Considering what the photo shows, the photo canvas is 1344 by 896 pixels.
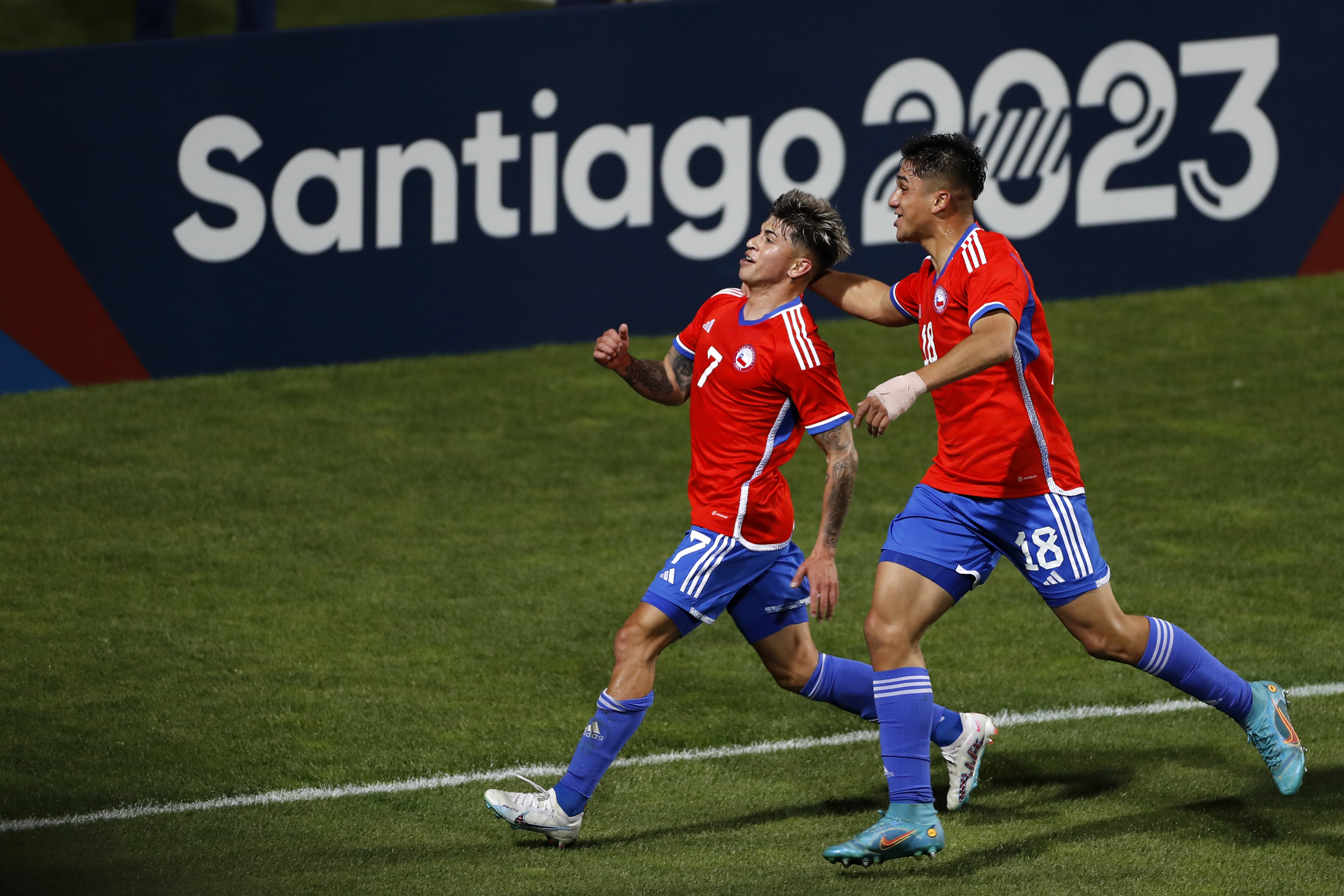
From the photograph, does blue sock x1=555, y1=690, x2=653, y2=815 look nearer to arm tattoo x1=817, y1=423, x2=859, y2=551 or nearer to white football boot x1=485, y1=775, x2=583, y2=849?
white football boot x1=485, y1=775, x2=583, y2=849

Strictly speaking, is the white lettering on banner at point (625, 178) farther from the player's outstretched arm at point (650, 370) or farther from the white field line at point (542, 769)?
the player's outstretched arm at point (650, 370)

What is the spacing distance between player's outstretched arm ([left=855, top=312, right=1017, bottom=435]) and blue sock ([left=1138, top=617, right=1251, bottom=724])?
117 centimetres

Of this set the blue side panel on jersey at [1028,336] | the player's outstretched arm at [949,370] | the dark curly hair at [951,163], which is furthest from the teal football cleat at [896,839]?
the dark curly hair at [951,163]

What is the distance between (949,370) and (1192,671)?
1530 mm

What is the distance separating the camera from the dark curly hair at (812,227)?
240 inches

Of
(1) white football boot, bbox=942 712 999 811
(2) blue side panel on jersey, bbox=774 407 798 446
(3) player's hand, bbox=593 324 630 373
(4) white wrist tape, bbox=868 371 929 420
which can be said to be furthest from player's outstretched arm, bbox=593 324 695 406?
(1) white football boot, bbox=942 712 999 811

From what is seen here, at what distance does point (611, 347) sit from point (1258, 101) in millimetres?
9820

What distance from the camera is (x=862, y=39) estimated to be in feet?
45.3

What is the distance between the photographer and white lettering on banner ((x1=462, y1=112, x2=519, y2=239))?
13352 millimetres

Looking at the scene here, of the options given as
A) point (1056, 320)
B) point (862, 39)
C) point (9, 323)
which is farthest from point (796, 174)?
point (9, 323)

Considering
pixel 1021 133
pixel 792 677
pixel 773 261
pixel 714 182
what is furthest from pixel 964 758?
pixel 1021 133

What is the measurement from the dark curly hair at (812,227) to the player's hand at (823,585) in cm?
107

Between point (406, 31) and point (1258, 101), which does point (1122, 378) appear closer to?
point (1258, 101)

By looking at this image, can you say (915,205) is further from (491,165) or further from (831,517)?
(491,165)
